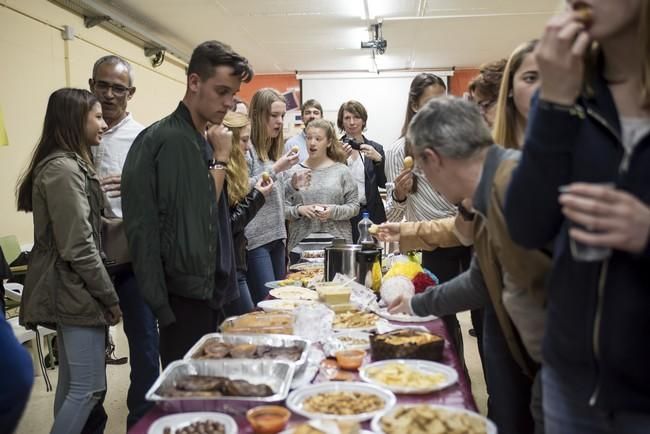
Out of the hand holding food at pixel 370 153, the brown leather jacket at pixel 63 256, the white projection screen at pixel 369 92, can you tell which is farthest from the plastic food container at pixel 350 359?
the white projection screen at pixel 369 92

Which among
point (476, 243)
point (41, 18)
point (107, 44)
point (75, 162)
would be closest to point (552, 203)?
point (476, 243)

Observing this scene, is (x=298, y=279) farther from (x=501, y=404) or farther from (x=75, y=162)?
(x=501, y=404)

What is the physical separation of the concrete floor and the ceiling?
140 inches

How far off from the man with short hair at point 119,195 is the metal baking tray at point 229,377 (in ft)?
3.79

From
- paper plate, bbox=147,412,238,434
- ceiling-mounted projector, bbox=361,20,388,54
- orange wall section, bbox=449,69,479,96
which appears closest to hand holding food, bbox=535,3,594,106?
paper plate, bbox=147,412,238,434

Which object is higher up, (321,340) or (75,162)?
(75,162)

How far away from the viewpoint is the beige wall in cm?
430

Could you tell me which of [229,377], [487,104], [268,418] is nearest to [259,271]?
[487,104]

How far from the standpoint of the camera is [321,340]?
1.84 meters

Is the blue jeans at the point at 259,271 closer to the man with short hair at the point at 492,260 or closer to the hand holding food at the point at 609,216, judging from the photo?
the man with short hair at the point at 492,260

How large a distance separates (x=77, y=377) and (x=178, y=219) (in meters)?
0.81

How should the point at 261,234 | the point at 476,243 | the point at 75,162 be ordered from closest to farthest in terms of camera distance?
the point at 476,243, the point at 75,162, the point at 261,234

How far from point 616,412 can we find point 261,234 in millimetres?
2547

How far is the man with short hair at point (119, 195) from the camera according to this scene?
2.66m
